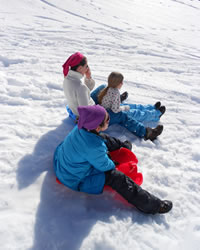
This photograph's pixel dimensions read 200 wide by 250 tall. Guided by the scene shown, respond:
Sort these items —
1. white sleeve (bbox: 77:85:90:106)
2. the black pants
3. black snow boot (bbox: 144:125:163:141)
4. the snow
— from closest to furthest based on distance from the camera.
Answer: the snow, the black pants, white sleeve (bbox: 77:85:90:106), black snow boot (bbox: 144:125:163:141)

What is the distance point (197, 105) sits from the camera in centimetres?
491

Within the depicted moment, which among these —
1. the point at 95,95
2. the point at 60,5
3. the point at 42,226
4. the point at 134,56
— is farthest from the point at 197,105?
the point at 60,5

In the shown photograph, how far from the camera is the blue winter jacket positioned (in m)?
2.16

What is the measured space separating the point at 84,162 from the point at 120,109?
149 cm

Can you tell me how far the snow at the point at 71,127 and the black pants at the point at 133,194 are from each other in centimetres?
14

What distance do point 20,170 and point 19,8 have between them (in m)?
10.7

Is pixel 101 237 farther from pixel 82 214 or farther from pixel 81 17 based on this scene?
pixel 81 17

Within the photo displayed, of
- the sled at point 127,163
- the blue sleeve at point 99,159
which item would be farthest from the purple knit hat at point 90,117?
the sled at point 127,163

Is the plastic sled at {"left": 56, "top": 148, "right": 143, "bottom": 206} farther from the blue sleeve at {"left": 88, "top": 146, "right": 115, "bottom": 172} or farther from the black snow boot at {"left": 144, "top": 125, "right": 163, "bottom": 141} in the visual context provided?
the black snow boot at {"left": 144, "top": 125, "right": 163, "bottom": 141}

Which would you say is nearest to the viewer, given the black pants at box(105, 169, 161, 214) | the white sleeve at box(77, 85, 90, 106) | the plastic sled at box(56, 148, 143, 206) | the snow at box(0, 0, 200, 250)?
the snow at box(0, 0, 200, 250)

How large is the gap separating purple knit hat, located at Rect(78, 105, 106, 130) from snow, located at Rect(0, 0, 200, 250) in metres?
0.85

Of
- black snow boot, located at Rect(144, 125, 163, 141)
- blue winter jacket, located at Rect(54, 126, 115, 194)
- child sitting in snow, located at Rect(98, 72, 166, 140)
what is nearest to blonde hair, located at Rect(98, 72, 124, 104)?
child sitting in snow, located at Rect(98, 72, 166, 140)

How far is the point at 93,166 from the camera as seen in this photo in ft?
7.64

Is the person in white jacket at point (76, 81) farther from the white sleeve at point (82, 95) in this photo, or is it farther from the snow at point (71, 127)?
the snow at point (71, 127)
